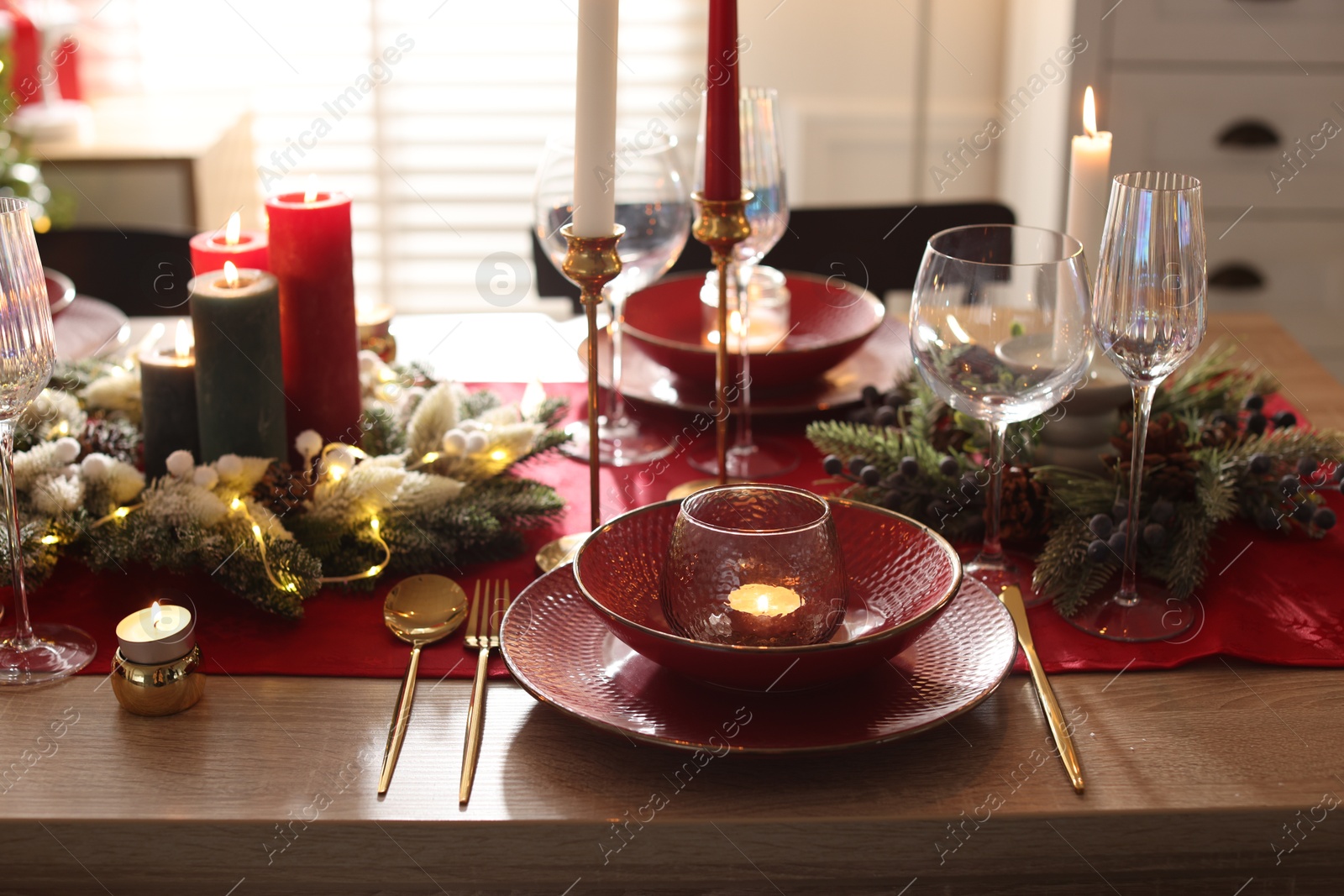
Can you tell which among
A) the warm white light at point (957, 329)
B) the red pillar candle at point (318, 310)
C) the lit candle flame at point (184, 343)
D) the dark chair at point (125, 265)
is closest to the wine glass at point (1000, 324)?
the warm white light at point (957, 329)

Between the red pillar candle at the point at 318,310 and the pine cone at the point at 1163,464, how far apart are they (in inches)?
22.9

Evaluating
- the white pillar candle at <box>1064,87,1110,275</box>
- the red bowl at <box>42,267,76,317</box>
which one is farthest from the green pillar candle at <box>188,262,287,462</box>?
the white pillar candle at <box>1064,87,1110,275</box>

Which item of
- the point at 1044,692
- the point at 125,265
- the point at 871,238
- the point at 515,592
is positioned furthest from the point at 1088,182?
the point at 125,265

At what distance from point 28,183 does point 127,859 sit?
1955 mm

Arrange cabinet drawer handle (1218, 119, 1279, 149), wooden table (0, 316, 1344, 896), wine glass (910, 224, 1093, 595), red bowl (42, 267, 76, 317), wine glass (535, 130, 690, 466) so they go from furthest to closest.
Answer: cabinet drawer handle (1218, 119, 1279, 149), red bowl (42, 267, 76, 317), wine glass (535, 130, 690, 466), wine glass (910, 224, 1093, 595), wooden table (0, 316, 1344, 896)

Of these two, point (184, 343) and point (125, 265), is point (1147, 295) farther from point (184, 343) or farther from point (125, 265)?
point (125, 265)

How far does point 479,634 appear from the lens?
790 millimetres

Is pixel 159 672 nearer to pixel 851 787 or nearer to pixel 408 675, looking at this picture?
pixel 408 675

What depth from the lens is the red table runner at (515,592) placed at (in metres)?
0.77

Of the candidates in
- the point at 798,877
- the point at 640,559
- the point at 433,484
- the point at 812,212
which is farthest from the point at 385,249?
the point at 798,877

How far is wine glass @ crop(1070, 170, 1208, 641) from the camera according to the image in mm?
755

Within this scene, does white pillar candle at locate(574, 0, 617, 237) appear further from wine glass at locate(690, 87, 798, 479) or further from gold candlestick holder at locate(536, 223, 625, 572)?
wine glass at locate(690, 87, 798, 479)

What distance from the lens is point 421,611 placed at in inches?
31.9

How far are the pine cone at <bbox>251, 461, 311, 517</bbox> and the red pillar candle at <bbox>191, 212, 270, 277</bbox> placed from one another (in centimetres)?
17
